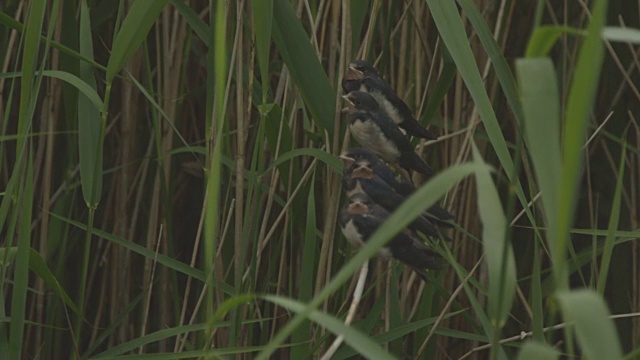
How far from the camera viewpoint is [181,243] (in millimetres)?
2691

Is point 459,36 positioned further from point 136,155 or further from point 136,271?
point 136,271

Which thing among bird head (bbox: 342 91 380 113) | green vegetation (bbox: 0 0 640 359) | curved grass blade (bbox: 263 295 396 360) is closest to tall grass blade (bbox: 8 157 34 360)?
green vegetation (bbox: 0 0 640 359)

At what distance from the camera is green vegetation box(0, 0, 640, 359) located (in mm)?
1605

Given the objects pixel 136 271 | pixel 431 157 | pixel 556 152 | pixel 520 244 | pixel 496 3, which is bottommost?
pixel 136 271

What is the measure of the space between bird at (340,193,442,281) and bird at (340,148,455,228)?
21 millimetres

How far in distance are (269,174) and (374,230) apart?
2.99ft

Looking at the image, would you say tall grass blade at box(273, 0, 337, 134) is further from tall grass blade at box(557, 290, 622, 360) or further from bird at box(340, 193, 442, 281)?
tall grass blade at box(557, 290, 622, 360)

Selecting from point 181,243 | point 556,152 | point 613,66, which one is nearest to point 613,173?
point 613,66

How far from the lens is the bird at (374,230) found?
1.38m

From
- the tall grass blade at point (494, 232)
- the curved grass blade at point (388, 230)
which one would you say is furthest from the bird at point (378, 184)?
the curved grass blade at point (388, 230)

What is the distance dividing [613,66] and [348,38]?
0.92 m

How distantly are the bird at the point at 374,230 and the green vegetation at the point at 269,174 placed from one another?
6cm

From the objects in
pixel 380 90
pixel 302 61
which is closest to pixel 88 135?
pixel 302 61

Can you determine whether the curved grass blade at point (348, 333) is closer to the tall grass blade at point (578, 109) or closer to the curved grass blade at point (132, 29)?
the tall grass blade at point (578, 109)
